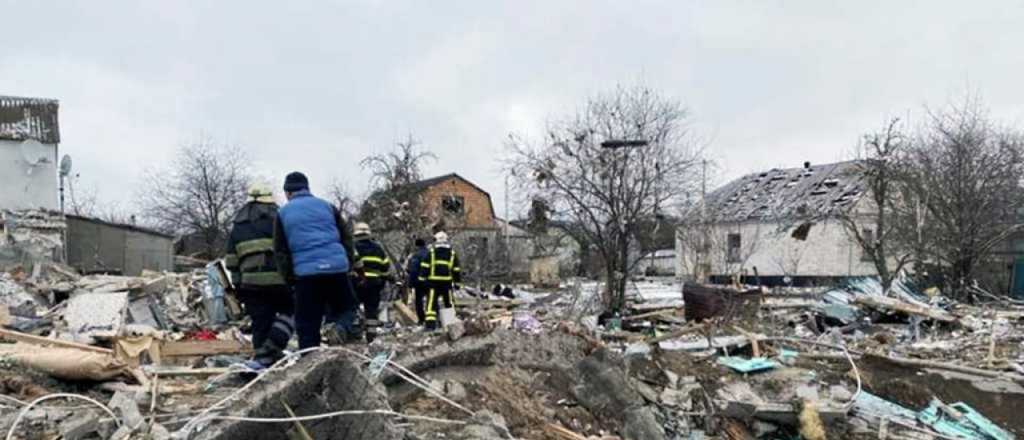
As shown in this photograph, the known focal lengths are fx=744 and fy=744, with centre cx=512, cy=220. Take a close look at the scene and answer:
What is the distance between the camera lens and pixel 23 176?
2664 centimetres

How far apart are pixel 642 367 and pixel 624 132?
402 inches

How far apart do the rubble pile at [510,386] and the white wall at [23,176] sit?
19.9 m

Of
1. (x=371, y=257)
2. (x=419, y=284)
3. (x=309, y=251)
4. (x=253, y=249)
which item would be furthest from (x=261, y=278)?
(x=419, y=284)

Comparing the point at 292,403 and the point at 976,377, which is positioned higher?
the point at 292,403

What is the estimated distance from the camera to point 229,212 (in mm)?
36375

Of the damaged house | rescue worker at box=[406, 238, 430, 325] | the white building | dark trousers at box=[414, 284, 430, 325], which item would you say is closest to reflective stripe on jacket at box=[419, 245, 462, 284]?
rescue worker at box=[406, 238, 430, 325]

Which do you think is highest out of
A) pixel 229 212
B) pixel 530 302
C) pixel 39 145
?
pixel 39 145

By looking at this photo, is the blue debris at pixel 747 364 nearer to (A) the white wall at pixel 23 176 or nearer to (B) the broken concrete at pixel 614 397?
(B) the broken concrete at pixel 614 397

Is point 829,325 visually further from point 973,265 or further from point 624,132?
point 973,265

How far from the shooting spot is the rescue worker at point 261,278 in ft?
18.1

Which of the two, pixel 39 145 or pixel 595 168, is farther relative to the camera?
pixel 39 145

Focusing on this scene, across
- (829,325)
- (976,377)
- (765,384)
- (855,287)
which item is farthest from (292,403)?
(855,287)

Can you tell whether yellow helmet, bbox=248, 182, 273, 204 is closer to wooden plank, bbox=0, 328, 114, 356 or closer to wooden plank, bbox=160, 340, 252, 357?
wooden plank, bbox=0, 328, 114, 356

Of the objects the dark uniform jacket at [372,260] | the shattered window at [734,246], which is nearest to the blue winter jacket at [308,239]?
the dark uniform jacket at [372,260]
